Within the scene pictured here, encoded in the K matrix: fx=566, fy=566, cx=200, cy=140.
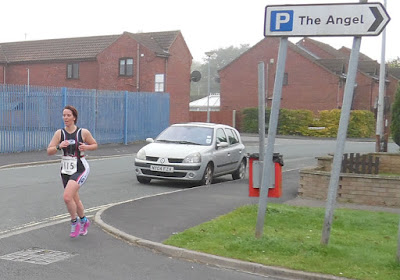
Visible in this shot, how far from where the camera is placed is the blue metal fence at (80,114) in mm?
22109

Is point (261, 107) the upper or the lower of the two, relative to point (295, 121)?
upper

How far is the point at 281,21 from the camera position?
7.02 meters

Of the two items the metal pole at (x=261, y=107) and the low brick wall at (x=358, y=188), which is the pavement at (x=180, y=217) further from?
the metal pole at (x=261, y=107)

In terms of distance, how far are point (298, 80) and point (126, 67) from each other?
59.2ft

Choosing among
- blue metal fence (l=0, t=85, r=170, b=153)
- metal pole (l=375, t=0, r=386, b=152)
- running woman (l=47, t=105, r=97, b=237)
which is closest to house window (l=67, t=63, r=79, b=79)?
blue metal fence (l=0, t=85, r=170, b=153)

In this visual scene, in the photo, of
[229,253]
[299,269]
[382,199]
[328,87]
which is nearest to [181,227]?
[229,253]

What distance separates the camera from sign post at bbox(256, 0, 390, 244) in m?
6.61

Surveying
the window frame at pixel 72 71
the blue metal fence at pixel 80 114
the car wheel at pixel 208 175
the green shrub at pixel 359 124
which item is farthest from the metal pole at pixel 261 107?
the green shrub at pixel 359 124

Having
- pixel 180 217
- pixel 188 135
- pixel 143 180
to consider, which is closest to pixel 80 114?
pixel 188 135

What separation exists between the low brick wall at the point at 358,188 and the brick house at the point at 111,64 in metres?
31.3

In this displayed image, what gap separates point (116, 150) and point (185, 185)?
1166 cm

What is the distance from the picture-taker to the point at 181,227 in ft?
26.7

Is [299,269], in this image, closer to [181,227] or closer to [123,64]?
[181,227]

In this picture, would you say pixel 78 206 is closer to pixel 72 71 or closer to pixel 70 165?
pixel 70 165
